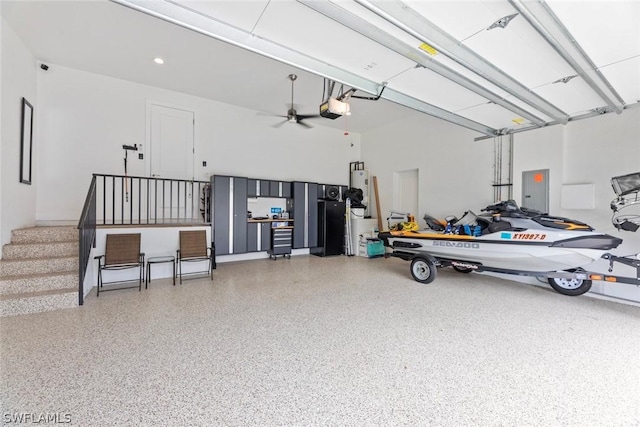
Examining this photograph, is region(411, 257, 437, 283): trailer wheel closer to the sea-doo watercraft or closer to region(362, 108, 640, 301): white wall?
the sea-doo watercraft

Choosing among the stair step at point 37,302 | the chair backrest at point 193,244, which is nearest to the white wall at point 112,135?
the chair backrest at point 193,244

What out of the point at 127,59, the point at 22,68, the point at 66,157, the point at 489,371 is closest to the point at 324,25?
the point at 489,371

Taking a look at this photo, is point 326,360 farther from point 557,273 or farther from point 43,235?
point 43,235

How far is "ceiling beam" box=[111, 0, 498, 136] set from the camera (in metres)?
2.14

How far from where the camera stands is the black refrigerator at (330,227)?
6.99 metres

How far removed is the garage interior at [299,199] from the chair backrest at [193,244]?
1.09ft

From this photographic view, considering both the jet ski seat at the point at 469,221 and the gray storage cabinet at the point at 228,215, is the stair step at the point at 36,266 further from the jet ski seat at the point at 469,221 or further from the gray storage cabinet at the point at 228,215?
the jet ski seat at the point at 469,221

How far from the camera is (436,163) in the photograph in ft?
20.6

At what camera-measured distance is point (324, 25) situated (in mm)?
2338

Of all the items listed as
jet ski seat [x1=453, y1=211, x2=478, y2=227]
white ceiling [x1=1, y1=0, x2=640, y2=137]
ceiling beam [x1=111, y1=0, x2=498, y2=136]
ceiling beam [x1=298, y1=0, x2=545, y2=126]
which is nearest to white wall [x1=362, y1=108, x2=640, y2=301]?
white ceiling [x1=1, y1=0, x2=640, y2=137]

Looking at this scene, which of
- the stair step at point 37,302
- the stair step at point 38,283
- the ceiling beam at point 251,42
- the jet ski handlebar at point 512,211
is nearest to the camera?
the ceiling beam at point 251,42

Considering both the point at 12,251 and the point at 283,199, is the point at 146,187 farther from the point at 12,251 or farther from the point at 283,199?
the point at 283,199

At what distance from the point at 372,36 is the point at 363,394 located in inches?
115

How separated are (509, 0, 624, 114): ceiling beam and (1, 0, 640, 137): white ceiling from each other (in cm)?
1
